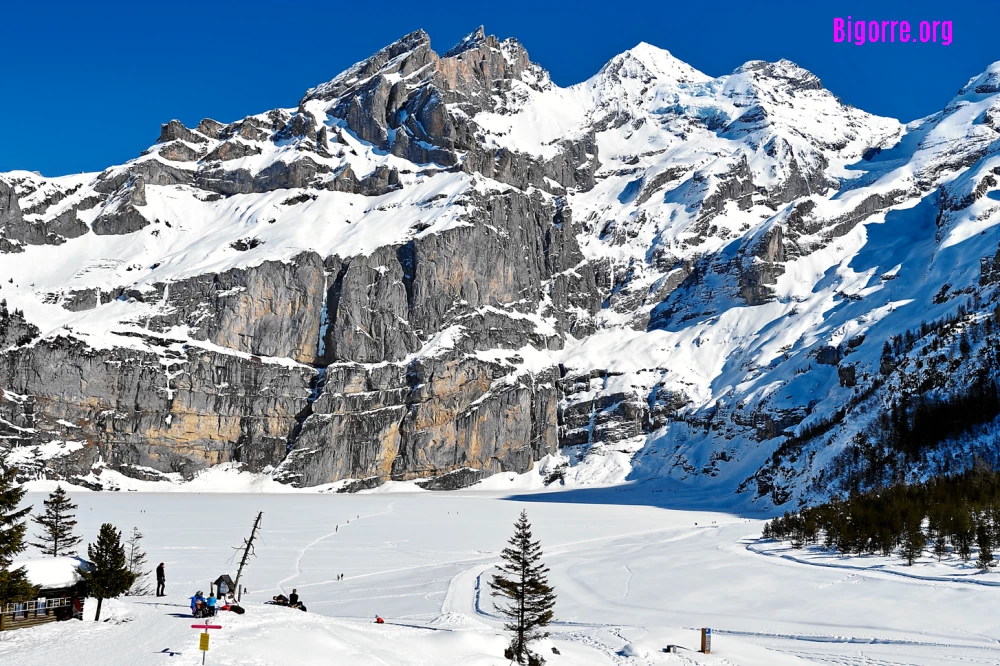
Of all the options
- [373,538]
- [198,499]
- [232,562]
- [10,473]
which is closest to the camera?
[10,473]

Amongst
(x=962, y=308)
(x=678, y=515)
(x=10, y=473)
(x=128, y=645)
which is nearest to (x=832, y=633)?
(x=128, y=645)

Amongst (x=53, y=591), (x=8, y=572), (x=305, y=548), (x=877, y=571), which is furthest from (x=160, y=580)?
(x=877, y=571)

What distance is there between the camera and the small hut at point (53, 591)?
36.2 metres

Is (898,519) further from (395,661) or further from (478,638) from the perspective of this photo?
(395,661)

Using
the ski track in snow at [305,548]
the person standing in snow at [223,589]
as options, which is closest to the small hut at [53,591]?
the person standing in snow at [223,589]

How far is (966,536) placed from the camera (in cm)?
6712

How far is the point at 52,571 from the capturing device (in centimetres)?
3703

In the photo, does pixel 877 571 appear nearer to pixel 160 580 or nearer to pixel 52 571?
pixel 160 580

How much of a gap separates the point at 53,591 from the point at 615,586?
40.7m

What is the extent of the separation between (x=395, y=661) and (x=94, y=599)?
55.4ft

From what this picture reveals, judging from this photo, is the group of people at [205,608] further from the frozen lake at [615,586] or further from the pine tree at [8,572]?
the pine tree at [8,572]

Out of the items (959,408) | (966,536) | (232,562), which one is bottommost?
(232,562)

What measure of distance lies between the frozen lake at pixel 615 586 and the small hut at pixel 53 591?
5.39 meters

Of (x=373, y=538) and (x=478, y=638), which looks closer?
(x=478, y=638)
